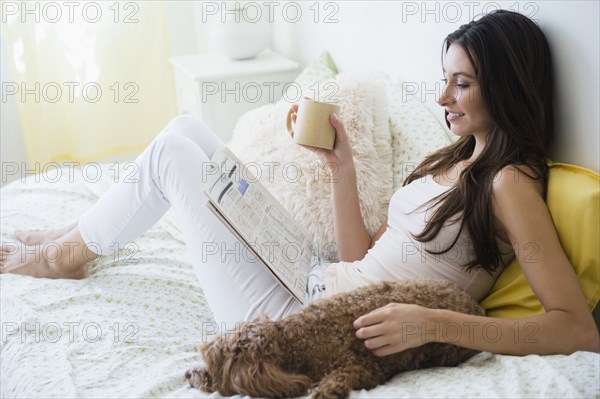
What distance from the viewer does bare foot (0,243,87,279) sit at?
5.31 ft

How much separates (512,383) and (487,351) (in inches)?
4.6

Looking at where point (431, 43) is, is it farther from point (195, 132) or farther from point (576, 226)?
point (576, 226)

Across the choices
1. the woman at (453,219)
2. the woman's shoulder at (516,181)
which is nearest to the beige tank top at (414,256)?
the woman at (453,219)

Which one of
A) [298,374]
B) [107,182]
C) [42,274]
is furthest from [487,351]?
[107,182]

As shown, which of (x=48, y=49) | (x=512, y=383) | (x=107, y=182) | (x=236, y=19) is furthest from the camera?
(x=48, y=49)

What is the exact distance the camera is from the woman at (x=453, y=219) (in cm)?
112

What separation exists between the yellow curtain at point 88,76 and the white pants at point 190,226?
5.59 ft

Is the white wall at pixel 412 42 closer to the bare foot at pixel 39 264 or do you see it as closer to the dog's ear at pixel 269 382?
the dog's ear at pixel 269 382

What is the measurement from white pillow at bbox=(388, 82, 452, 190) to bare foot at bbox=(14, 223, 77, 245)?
0.90 meters

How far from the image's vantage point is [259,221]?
4.71ft

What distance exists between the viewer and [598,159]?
1219 mm

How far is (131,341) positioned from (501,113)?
898 mm

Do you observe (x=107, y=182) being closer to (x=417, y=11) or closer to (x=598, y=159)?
(x=417, y=11)

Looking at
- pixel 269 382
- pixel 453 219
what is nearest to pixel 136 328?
pixel 269 382
